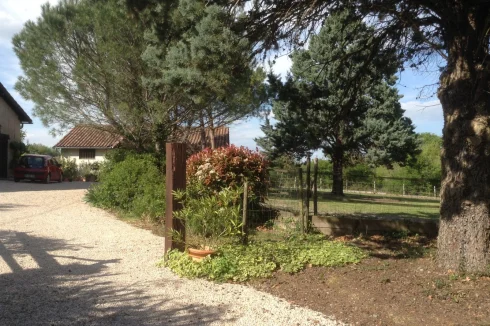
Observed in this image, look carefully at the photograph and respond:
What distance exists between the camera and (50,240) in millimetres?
9227

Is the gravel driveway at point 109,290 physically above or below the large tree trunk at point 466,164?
below

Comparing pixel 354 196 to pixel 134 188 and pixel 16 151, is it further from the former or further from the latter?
pixel 16 151

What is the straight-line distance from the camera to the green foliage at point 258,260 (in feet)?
22.6

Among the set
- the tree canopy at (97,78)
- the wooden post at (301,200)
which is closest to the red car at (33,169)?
the tree canopy at (97,78)

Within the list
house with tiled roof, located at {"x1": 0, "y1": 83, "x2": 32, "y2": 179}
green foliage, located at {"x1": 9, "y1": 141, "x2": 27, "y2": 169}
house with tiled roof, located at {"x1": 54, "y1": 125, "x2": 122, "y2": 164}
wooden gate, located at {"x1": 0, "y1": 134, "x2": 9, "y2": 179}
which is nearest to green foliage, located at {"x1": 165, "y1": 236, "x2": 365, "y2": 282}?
wooden gate, located at {"x1": 0, "y1": 134, "x2": 9, "y2": 179}

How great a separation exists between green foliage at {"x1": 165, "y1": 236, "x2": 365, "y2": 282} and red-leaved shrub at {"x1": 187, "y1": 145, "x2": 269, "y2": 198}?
2590 millimetres

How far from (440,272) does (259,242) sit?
3084 mm

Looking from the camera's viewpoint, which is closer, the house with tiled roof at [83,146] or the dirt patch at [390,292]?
the dirt patch at [390,292]

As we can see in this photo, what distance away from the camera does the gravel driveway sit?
5332mm

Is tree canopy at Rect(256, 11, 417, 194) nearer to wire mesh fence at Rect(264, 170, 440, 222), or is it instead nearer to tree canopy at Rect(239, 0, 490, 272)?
wire mesh fence at Rect(264, 170, 440, 222)

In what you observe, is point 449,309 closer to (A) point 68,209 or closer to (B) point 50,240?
(B) point 50,240

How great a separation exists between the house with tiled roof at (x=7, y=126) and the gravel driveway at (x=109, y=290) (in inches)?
739

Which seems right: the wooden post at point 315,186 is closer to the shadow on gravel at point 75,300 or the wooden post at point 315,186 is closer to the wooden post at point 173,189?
the wooden post at point 173,189

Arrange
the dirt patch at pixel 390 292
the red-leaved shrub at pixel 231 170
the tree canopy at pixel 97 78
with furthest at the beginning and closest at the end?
the tree canopy at pixel 97 78, the red-leaved shrub at pixel 231 170, the dirt patch at pixel 390 292
